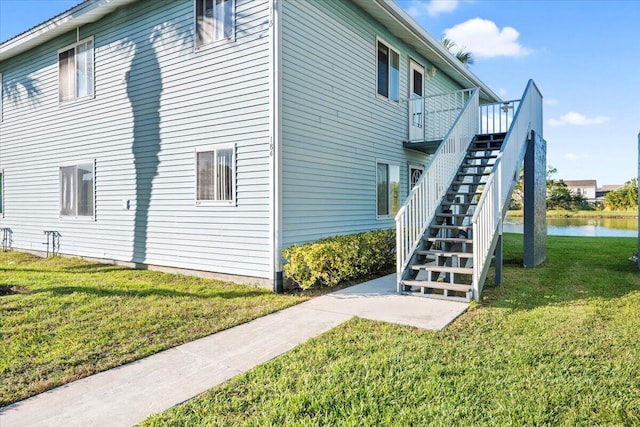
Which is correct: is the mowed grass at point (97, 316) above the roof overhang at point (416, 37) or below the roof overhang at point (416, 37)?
below

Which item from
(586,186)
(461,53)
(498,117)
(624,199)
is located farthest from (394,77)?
(586,186)

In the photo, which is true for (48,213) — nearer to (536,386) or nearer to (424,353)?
(424,353)

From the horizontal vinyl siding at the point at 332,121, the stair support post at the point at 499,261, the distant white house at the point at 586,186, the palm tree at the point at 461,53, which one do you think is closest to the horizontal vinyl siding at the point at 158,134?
the horizontal vinyl siding at the point at 332,121

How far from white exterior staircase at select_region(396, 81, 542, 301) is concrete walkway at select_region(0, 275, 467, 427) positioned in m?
0.57

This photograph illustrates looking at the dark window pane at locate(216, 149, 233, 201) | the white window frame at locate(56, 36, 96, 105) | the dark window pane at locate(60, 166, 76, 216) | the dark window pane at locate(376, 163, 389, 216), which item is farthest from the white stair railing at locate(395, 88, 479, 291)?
the dark window pane at locate(60, 166, 76, 216)

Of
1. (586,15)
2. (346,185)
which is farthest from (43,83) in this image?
(586,15)

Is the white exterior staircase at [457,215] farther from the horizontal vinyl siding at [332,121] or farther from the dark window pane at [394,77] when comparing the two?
the dark window pane at [394,77]

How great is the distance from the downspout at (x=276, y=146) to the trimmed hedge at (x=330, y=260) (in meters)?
0.18

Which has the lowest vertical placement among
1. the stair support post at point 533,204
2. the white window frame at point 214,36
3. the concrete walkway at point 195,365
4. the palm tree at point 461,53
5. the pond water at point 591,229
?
the concrete walkway at point 195,365

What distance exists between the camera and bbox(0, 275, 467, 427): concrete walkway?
274 centimetres

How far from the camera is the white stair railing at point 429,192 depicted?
20.5 ft

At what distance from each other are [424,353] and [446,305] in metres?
1.89

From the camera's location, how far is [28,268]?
28.1ft

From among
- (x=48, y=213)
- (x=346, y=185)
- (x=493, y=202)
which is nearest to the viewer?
(x=493, y=202)
